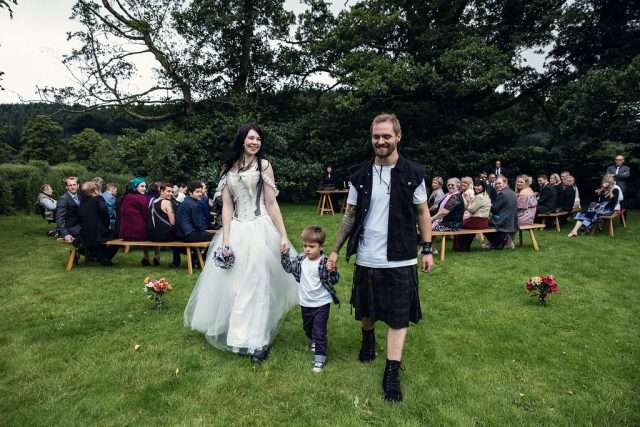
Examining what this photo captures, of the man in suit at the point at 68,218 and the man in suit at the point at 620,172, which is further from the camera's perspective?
the man in suit at the point at 620,172

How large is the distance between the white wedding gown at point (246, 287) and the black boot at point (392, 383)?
4.15 ft

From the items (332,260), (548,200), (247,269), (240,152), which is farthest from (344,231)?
(548,200)

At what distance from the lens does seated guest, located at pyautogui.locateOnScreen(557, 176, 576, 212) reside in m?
11.8

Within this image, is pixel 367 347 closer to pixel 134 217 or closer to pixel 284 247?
pixel 284 247

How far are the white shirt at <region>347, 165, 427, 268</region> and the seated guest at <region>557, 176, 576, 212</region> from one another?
10.5m

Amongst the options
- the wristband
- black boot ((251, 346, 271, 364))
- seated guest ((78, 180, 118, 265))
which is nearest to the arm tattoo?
the wristband

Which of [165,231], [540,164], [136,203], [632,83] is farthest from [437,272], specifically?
[540,164]

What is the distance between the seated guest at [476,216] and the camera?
8883mm

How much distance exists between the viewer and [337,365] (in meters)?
3.88

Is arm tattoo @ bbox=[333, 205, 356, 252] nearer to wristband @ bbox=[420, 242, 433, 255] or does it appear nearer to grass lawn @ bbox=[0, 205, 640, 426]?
wristband @ bbox=[420, 242, 433, 255]

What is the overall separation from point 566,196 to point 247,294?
11.1 m

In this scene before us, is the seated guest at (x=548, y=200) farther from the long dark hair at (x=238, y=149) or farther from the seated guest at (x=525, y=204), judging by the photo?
the long dark hair at (x=238, y=149)

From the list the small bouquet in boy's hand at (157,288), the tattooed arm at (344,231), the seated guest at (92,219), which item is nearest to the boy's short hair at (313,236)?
the tattooed arm at (344,231)

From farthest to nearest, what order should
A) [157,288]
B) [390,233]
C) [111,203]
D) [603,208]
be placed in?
[603,208], [111,203], [157,288], [390,233]
